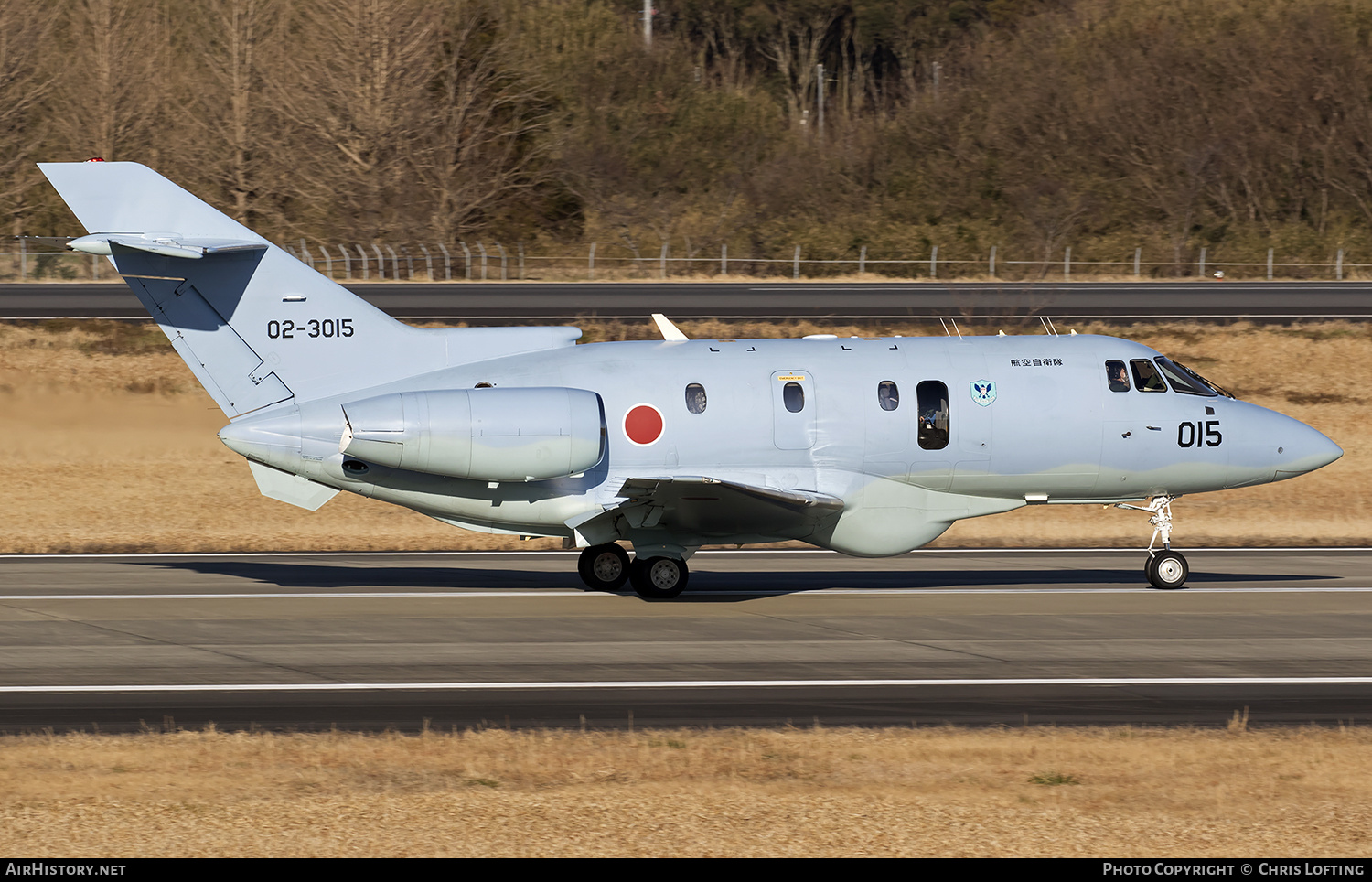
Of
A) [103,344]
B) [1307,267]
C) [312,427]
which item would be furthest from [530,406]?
[1307,267]

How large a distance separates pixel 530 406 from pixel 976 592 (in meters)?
7.15

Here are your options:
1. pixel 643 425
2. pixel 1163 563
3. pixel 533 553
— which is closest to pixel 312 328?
pixel 643 425

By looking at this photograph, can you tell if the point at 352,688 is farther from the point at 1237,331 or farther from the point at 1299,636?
the point at 1237,331

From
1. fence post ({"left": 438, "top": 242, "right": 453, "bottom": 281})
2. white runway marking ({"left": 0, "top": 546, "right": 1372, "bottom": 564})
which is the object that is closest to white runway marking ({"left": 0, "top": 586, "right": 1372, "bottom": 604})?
white runway marking ({"left": 0, "top": 546, "right": 1372, "bottom": 564})

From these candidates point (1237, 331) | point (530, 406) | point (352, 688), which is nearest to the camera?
point (352, 688)

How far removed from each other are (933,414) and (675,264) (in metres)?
40.9

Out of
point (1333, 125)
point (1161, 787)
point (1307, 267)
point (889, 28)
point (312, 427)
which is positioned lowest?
point (1161, 787)

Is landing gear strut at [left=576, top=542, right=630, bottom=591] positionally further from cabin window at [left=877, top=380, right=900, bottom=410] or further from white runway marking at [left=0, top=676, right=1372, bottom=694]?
white runway marking at [left=0, top=676, right=1372, bottom=694]

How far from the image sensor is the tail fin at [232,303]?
19.5 meters

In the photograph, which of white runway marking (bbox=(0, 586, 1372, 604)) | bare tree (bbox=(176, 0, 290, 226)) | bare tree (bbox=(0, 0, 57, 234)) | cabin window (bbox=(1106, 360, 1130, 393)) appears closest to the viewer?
white runway marking (bbox=(0, 586, 1372, 604))

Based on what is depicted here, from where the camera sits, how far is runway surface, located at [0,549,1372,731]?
1461 cm

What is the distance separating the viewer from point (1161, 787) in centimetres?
1157

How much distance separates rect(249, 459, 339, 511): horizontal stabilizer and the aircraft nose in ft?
43.5

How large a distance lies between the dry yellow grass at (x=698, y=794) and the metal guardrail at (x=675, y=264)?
A: 44525 mm
